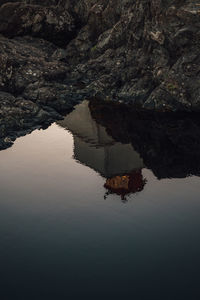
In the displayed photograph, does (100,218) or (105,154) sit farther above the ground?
(105,154)

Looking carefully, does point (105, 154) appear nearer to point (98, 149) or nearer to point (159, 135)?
point (98, 149)

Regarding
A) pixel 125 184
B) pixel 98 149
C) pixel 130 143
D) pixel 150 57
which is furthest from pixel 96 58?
pixel 125 184

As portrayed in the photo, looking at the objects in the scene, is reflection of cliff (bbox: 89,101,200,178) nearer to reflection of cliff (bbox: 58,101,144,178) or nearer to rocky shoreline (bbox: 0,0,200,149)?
reflection of cliff (bbox: 58,101,144,178)

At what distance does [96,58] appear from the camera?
44.2 meters

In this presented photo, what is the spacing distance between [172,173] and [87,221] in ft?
21.2

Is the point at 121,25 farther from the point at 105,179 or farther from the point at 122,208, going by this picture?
the point at 122,208

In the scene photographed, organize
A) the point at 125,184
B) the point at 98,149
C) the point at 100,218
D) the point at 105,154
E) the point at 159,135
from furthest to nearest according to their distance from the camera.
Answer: the point at 159,135
the point at 98,149
the point at 105,154
the point at 125,184
the point at 100,218

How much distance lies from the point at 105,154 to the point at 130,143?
2244 mm

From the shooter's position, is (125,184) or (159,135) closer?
(125,184)

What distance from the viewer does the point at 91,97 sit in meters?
36.5

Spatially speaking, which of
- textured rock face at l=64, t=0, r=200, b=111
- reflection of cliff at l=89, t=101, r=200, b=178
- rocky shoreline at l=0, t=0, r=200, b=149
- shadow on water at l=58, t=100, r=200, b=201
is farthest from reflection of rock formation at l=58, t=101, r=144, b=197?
textured rock face at l=64, t=0, r=200, b=111

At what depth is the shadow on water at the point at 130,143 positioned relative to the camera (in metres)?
19.6

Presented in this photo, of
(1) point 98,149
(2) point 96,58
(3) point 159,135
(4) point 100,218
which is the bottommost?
(4) point 100,218

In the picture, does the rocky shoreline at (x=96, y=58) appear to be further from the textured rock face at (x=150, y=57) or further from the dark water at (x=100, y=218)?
the dark water at (x=100, y=218)
